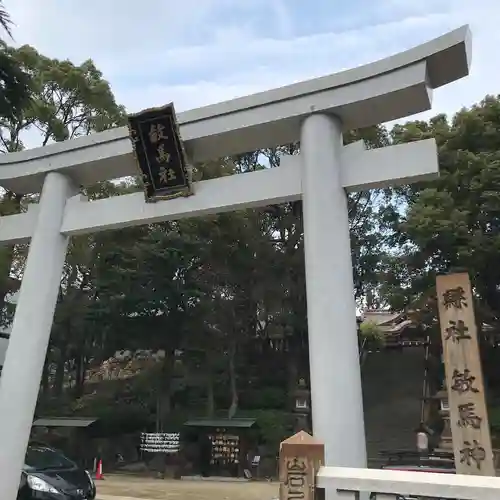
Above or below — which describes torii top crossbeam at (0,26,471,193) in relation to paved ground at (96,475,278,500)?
above

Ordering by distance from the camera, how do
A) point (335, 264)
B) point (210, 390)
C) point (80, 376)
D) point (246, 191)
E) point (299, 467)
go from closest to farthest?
point (299, 467) < point (335, 264) < point (246, 191) < point (210, 390) < point (80, 376)

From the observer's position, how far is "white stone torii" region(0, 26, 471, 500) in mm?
4863

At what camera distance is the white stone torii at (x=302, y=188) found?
4863 millimetres

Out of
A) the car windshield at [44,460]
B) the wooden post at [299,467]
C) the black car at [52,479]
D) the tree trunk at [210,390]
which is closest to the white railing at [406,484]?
the wooden post at [299,467]

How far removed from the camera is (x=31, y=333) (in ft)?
20.3

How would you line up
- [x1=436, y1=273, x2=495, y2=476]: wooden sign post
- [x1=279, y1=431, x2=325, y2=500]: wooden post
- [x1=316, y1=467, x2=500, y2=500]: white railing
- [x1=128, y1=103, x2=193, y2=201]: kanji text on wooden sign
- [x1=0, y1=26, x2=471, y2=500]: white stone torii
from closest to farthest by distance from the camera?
[x1=316, y1=467, x2=500, y2=500]: white railing → [x1=279, y1=431, x2=325, y2=500]: wooden post → [x1=436, y1=273, x2=495, y2=476]: wooden sign post → [x1=0, y1=26, x2=471, y2=500]: white stone torii → [x1=128, y1=103, x2=193, y2=201]: kanji text on wooden sign

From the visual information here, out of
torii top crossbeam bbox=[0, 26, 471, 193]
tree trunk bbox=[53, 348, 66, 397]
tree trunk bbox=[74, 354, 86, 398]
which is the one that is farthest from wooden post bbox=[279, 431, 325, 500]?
tree trunk bbox=[74, 354, 86, 398]

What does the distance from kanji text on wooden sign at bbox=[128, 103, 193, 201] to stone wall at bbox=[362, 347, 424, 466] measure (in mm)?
11670

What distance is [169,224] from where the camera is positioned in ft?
57.2

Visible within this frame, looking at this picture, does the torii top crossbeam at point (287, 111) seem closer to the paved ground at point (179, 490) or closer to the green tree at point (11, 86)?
the green tree at point (11, 86)

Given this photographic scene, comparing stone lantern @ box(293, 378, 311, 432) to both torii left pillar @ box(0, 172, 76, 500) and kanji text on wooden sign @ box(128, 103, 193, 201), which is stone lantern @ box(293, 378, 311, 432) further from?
kanji text on wooden sign @ box(128, 103, 193, 201)

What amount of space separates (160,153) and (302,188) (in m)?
1.86

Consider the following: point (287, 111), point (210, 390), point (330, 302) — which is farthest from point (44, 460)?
point (210, 390)

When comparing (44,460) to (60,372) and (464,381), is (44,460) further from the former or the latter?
(60,372)
